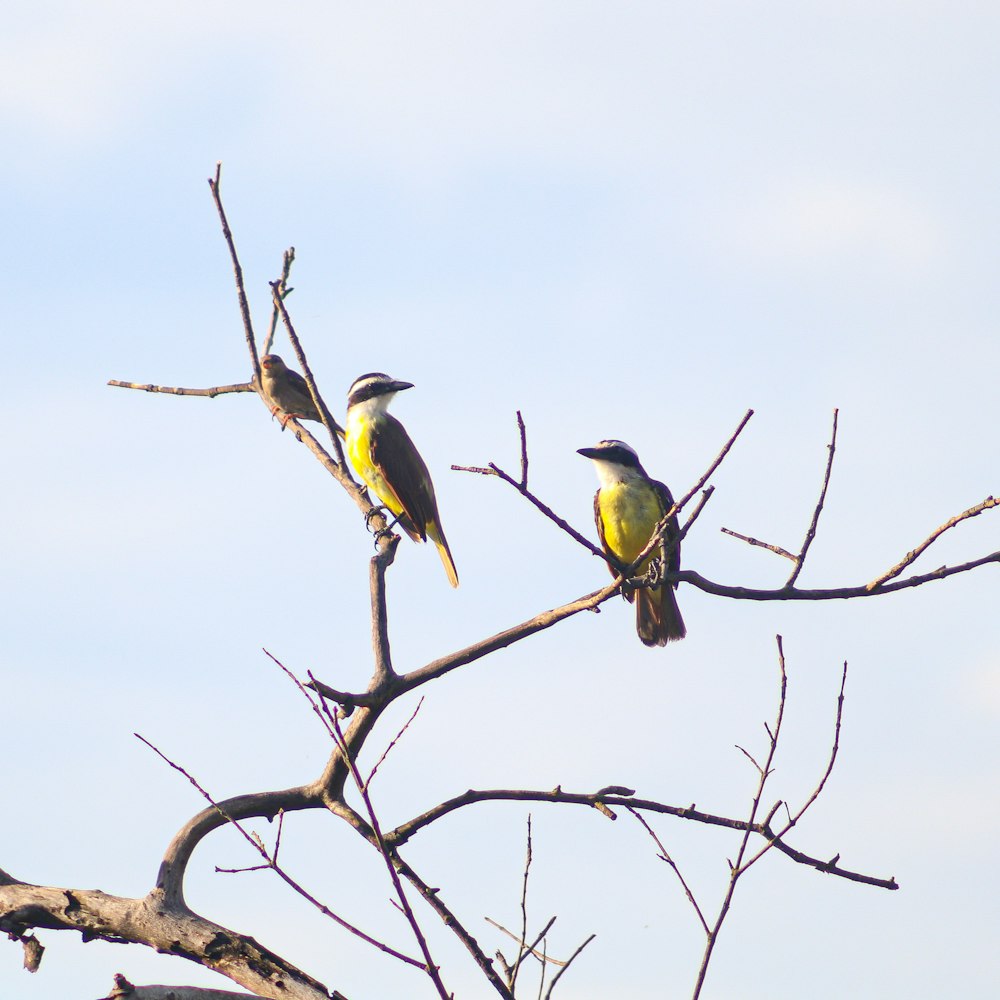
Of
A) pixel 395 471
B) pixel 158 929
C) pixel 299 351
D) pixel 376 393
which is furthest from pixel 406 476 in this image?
pixel 158 929

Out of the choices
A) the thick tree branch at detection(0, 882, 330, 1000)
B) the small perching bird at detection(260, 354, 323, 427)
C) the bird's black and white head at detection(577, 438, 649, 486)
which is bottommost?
the thick tree branch at detection(0, 882, 330, 1000)

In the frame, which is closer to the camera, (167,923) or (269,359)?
(167,923)

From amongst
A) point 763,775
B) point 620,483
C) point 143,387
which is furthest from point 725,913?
point 620,483

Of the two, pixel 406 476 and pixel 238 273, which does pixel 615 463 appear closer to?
pixel 406 476

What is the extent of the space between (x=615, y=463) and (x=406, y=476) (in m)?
1.47

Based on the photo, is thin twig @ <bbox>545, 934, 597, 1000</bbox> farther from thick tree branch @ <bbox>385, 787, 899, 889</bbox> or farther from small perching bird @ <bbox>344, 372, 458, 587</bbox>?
small perching bird @ <bbox>344, 372, 458, 587</bbox>

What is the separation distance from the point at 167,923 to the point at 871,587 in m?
2.39

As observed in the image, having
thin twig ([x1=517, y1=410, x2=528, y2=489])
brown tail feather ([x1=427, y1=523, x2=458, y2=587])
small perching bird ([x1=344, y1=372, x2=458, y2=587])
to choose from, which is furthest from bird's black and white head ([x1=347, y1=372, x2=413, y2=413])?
thin twig ([x1=517, y1=410, x2=528, y2=489])

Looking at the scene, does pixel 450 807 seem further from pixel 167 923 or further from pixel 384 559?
pixel 384 559

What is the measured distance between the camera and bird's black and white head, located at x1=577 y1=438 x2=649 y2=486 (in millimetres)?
9000

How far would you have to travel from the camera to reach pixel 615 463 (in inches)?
357

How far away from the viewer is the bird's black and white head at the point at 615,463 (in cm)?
900

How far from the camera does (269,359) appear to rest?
14367mm

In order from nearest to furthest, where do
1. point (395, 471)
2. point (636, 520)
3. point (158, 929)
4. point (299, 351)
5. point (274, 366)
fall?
point (158, 929)
point (299, 351)
point (636, 520)
point (395, 471)
point (274, 366)
